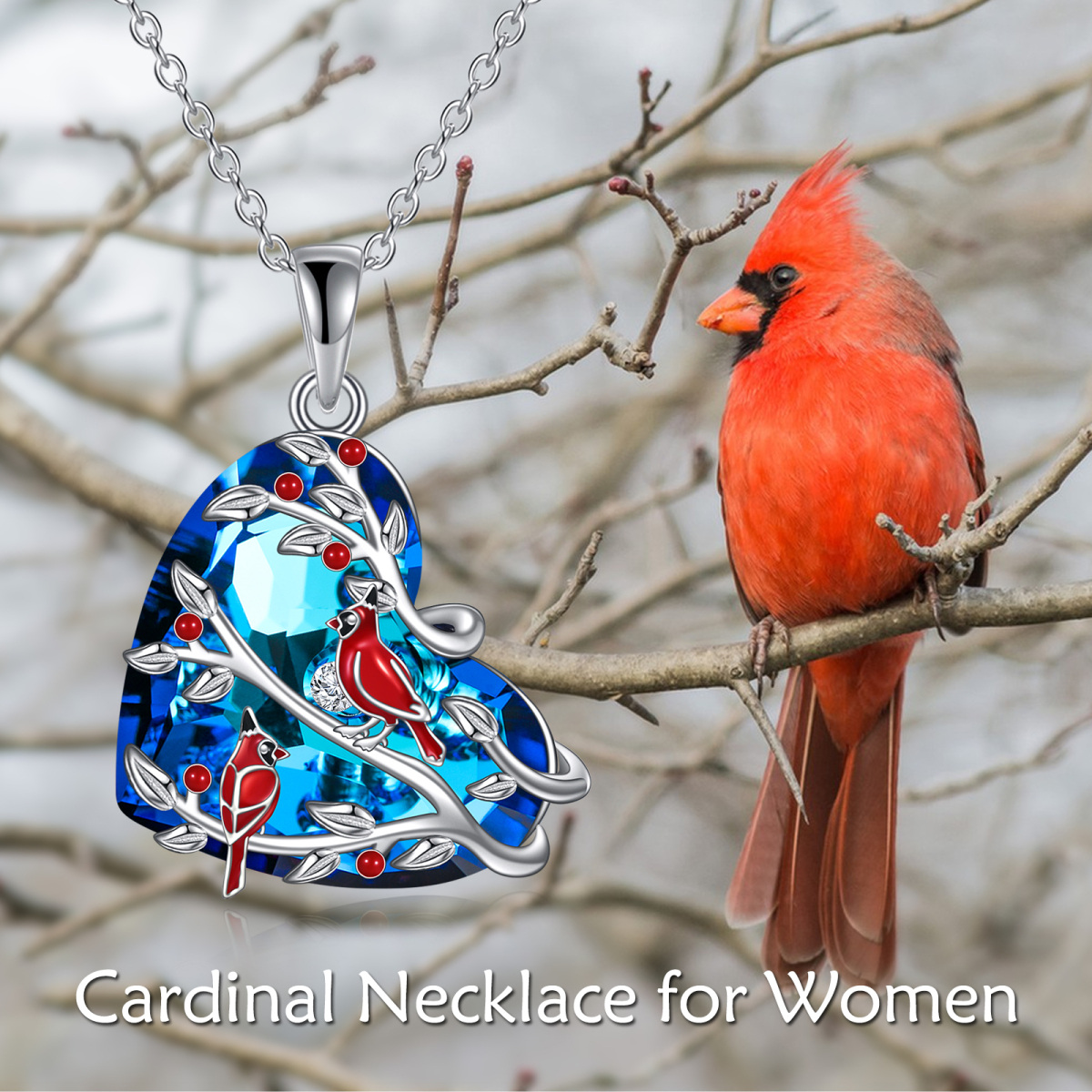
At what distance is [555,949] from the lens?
2361 millimetres

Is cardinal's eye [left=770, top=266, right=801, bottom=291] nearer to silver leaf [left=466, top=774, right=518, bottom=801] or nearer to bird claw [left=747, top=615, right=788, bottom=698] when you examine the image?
bird claw [left=747, top=615, right=788, bottom=698]

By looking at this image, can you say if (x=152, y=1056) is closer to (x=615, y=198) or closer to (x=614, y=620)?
(x=614, y=620)

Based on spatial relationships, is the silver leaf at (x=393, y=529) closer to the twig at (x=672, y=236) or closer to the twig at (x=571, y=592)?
the twig at (x=571, y=592)

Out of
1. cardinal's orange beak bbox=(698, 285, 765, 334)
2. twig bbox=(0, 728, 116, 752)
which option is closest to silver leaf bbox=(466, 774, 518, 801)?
cardinal's orange beak bbox=(698, 285, 765, 334)

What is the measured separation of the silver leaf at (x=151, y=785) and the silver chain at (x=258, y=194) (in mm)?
581

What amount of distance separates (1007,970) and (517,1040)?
44.5 inches

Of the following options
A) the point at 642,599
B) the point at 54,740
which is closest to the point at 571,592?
the point at 642,599

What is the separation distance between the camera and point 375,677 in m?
1.43

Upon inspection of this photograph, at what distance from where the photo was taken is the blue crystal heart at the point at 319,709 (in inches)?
56.5

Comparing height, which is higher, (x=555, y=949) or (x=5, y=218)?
(x=5, y=218)

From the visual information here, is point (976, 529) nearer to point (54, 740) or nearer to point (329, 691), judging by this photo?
point (329, 691)

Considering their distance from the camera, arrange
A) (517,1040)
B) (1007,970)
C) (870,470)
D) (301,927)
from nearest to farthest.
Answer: (870,470) < (301,927) < (517,1040) < (1007,970)

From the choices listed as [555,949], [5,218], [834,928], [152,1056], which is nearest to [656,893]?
[555,949]

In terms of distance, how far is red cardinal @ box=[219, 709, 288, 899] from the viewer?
1.42 meters
